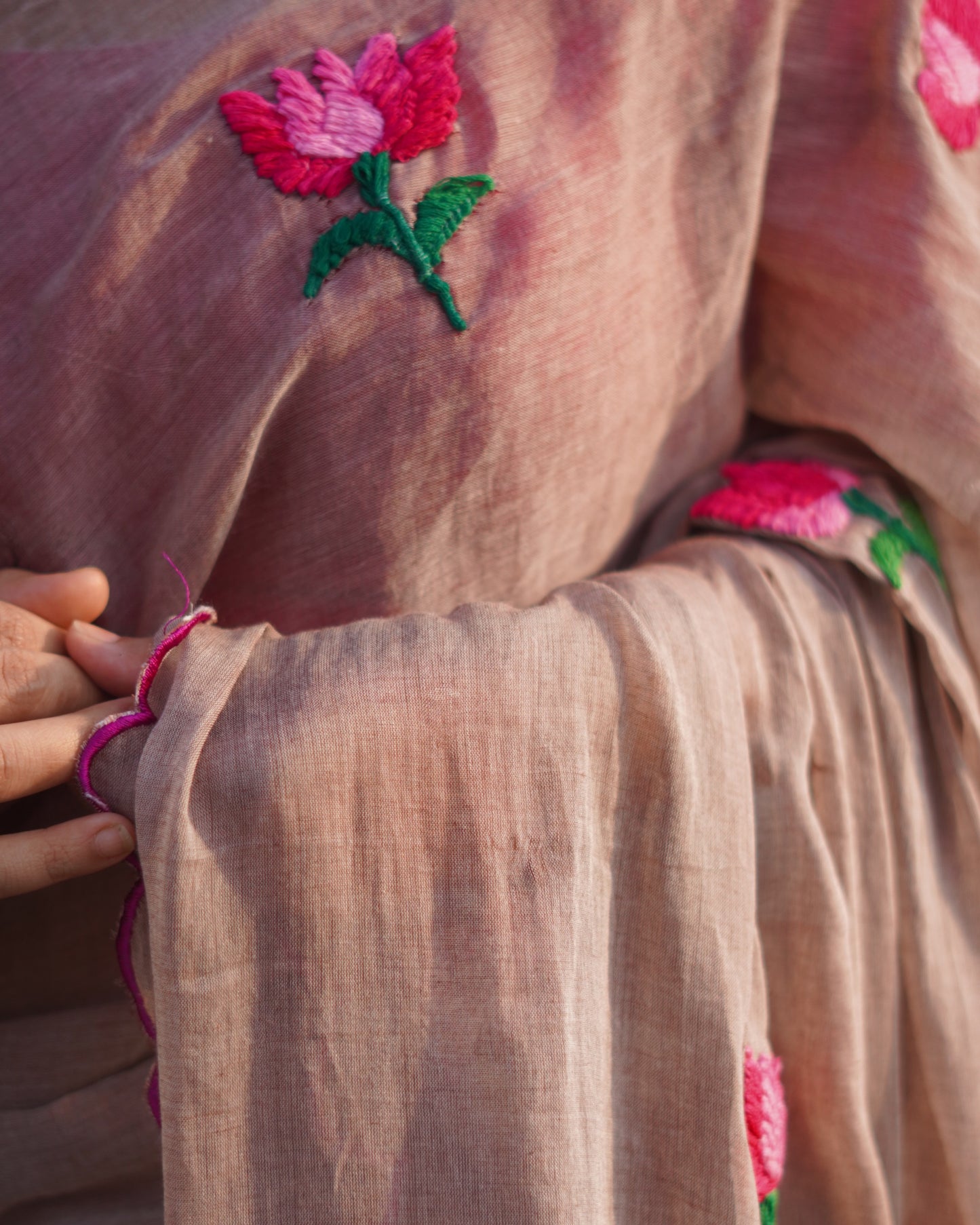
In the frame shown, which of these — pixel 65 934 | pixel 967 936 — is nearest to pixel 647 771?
pixel 967 936

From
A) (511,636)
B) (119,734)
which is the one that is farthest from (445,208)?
(119,734)

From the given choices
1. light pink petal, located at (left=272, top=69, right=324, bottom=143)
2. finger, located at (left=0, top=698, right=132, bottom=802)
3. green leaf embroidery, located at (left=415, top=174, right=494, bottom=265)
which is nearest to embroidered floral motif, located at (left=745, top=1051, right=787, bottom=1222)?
finger, located at (left=0, top=698, right=132, bottom=802)

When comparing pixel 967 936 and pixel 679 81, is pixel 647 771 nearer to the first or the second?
pixel 967 936

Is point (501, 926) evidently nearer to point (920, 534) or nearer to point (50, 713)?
point (50, 713)

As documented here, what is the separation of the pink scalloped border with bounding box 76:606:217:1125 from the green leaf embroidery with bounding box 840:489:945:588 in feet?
1.80

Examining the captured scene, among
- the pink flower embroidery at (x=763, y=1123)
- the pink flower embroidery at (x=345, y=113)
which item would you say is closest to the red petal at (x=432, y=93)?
the pink flower embroidery at (x=345, y=113)

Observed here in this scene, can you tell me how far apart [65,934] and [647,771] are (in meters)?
0.49

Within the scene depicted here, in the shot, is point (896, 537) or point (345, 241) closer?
point (345, 241)

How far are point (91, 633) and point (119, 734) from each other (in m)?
0.10

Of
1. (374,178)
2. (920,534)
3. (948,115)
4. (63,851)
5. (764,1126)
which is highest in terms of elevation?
(374,178)

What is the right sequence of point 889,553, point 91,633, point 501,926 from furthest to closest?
point 889,553 → point 91,633 → point 501,926

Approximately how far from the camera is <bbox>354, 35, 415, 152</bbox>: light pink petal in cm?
69

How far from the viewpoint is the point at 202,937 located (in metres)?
0.53

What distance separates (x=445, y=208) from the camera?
68 centimetres
